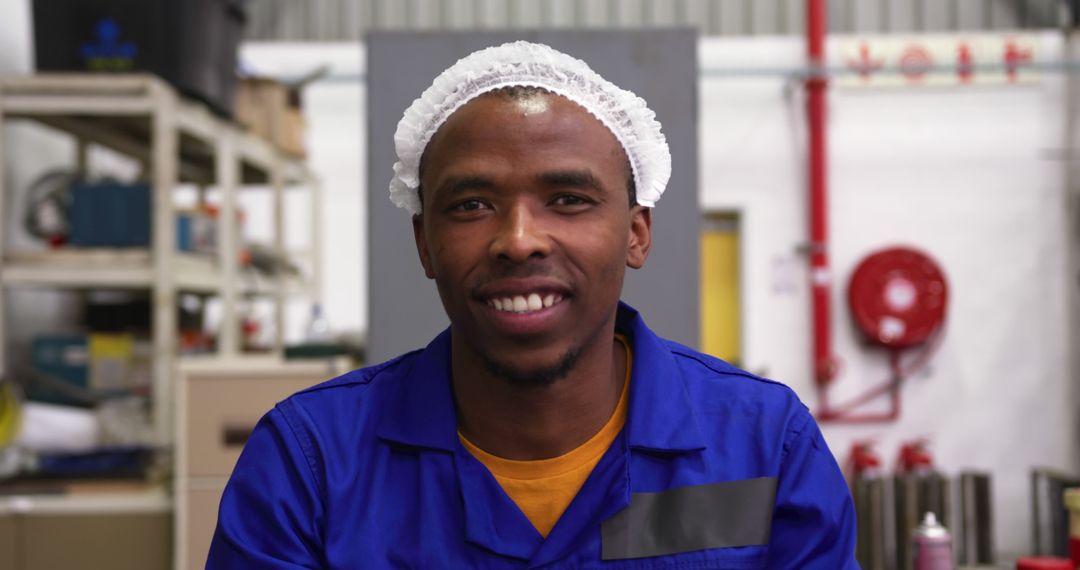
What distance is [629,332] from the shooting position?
1.21m

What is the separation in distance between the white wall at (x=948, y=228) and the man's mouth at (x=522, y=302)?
3.54 metres

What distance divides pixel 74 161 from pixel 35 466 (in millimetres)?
1576

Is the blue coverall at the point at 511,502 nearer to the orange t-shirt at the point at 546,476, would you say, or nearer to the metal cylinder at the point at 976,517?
the orange t-shirt at the point at 546,476

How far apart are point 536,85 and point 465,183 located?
5.7 inches

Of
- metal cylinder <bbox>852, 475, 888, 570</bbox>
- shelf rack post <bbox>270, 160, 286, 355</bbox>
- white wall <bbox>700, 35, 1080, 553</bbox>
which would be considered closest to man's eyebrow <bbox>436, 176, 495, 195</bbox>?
shelf rack post <bbox>270, 160, 286, 355</bbox>

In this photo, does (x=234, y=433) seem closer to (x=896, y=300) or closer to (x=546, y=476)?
(x=546, y=476)

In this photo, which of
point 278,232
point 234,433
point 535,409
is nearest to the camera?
point 535,409

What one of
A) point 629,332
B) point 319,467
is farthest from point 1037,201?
point 319,467

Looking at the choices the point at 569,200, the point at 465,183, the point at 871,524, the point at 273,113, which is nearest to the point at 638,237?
the point at 569,200

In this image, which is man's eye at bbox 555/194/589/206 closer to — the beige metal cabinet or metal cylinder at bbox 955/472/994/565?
the beige metal cabinet

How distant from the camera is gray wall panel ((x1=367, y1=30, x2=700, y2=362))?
1.81 m

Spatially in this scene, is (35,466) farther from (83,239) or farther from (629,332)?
(629,332)

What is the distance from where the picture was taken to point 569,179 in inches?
38.9

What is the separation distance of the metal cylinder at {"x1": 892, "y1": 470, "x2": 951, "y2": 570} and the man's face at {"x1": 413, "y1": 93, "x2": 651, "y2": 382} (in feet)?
10.0
